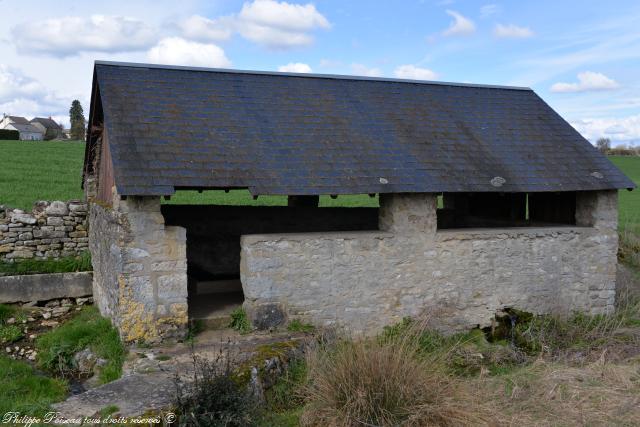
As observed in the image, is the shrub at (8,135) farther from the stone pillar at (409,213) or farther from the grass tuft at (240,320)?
the stone pillar at (409,213)

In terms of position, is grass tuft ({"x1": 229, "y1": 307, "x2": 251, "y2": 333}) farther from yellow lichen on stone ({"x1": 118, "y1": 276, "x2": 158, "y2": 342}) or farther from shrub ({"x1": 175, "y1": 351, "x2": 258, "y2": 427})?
shrub ({"x1": 175, "y1": 351, "x2": 258, "y2": 427})

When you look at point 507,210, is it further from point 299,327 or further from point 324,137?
point 299,327

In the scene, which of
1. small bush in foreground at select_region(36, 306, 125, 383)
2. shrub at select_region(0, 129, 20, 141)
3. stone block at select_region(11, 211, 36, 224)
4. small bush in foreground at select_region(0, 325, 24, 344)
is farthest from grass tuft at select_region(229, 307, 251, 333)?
shrub at select_region(0, 129, 20, 141)

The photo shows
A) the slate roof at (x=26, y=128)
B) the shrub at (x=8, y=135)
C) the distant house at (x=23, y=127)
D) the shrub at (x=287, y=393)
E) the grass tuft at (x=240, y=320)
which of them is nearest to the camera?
the shrub at (x=287, y=393)

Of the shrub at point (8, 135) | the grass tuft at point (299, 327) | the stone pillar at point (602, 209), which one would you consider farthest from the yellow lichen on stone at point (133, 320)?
the shrub at point (8, 135)

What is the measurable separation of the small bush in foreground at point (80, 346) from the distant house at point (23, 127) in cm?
6970

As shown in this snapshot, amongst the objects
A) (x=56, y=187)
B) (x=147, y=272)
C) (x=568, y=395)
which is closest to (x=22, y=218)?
(x=147, y=272)

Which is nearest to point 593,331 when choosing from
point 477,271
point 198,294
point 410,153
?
point 477,271

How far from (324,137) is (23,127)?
75.3 metres

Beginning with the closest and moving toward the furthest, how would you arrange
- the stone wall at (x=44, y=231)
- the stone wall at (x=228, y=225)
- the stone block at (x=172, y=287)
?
the stone block at (x=172, y=287) → the stone wall at (x=44, y=231) → the stone wall at (x=228, y=225)

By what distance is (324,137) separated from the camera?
8008 millimetres

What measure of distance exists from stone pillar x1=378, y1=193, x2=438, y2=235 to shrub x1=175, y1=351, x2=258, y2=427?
3.55 meters

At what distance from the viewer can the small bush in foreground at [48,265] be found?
9.08 metres

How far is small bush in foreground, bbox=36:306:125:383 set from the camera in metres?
6.51
